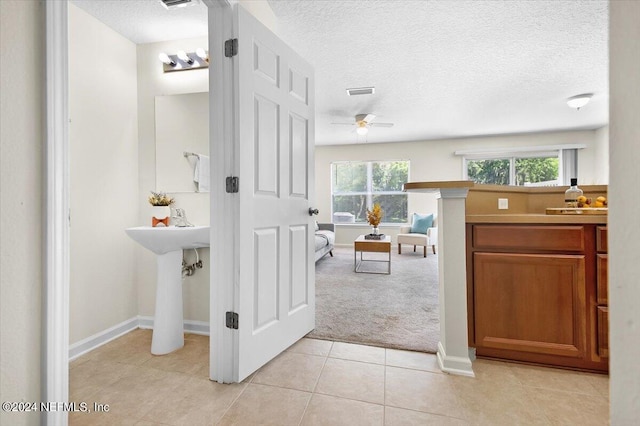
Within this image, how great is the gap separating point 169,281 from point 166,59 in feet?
5.62

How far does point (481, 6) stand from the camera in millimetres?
2145

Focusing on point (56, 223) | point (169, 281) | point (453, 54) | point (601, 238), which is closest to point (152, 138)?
point (169, 281)

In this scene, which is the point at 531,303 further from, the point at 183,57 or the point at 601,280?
the point at 183,57

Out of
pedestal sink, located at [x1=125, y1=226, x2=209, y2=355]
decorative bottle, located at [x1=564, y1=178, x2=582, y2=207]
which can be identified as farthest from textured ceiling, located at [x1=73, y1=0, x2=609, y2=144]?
pedestal sink, located at [x1=125, y1=226, x2=209, y2=355]

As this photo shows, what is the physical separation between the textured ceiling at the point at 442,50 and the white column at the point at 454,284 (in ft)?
5.06

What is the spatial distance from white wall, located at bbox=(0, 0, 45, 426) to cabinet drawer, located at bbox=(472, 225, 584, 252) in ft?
6.40

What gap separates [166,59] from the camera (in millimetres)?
2281

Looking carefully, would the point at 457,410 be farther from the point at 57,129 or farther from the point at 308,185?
the point at 57,129

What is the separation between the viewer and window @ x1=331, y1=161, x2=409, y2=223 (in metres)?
6.93

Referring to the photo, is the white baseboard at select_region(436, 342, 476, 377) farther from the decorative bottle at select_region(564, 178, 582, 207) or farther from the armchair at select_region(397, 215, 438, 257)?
the armchair at select_region(397, 215, 438, 257)

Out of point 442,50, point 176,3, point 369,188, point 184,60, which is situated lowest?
point 369,188

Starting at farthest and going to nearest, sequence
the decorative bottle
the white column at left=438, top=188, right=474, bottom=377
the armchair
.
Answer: the armchair, the decorative bottle, the white column at left=438, top=188, right=474, bottom=377

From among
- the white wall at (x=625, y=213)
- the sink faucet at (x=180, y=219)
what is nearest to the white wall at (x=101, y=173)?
the sink faucet at (x=180, y=219)

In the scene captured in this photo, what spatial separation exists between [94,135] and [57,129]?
1.53 metres
